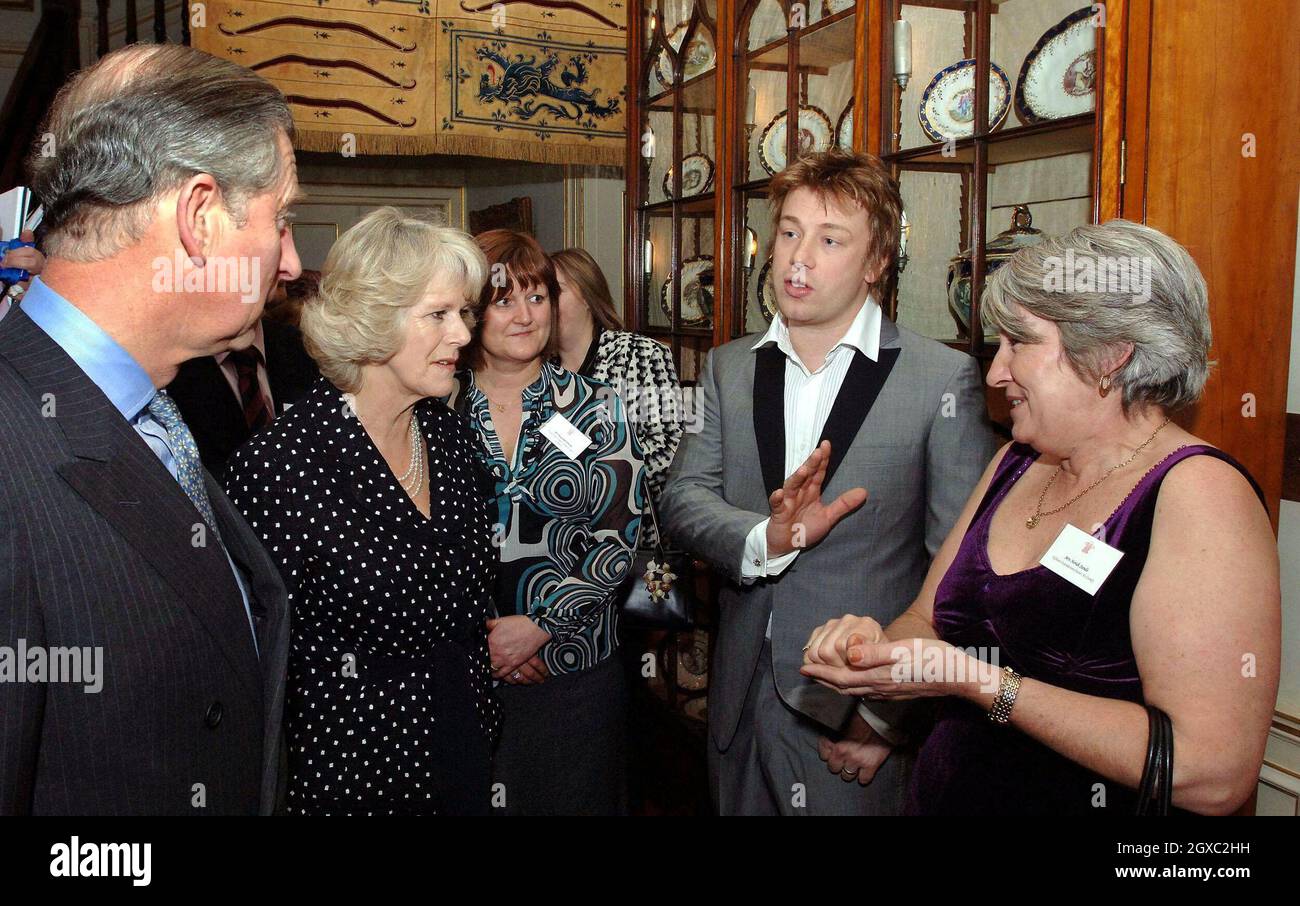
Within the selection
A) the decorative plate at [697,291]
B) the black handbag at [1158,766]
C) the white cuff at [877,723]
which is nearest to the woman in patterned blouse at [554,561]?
the white cuff at [877,723]

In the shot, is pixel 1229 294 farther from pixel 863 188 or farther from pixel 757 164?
pixel 757 164

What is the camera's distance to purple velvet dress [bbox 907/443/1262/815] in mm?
1315

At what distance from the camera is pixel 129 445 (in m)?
1.05

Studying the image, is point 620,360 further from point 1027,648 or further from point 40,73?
point 40,73

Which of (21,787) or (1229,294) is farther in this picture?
(1229,294)

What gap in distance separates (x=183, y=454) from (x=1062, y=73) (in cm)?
173

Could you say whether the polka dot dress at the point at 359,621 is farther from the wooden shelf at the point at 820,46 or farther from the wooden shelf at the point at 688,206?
the wooden shelf at the point at 688,206

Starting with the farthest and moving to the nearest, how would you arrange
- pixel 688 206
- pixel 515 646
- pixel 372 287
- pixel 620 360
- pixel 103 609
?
pixel 688 206 < pixel 620 360 < pixel 515 646 < pixel 372 287 < pixel 103 609

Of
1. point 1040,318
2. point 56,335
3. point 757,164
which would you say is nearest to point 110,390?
→ point 56,335

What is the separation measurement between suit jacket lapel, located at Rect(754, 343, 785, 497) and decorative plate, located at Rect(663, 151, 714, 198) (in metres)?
1.35

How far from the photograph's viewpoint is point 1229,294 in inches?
69.0

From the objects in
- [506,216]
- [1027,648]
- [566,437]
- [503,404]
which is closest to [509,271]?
[503,404]
